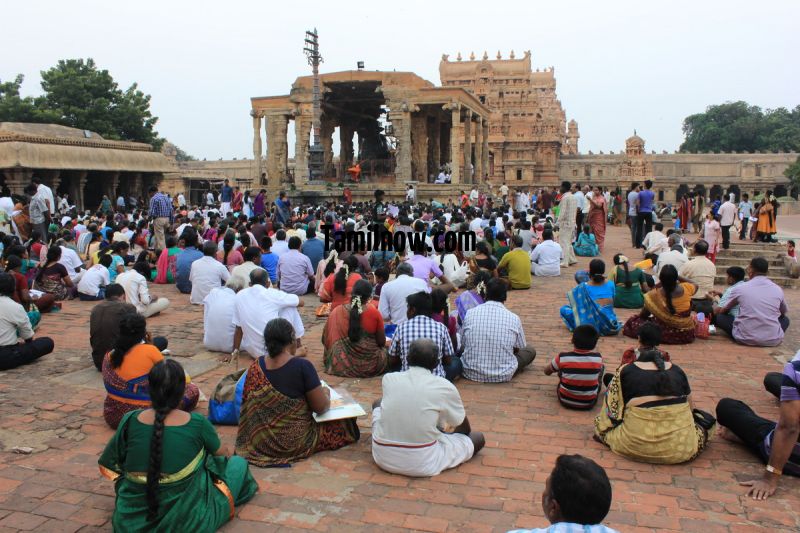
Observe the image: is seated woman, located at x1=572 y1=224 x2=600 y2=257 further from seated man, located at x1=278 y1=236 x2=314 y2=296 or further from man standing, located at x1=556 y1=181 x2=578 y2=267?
seated man, located at x1=278 y1=236 x2=314 y2=296

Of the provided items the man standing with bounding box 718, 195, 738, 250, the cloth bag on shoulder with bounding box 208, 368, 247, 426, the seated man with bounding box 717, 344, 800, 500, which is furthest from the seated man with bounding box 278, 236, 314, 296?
the man standing with bounding box 718, 195, 738, 250

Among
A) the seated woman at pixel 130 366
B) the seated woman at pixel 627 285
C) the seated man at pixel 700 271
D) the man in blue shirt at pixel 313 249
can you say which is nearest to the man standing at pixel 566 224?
the seated woman at pixel 627 285

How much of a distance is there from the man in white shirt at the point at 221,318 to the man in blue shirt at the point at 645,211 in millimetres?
9904

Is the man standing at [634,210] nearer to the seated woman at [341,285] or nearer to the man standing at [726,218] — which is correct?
the man standing at [726,218]

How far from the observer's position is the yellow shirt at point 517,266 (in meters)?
10.7

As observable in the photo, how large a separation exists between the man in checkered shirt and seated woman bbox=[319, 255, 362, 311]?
1443mm

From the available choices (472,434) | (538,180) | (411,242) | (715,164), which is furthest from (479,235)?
(715,164)

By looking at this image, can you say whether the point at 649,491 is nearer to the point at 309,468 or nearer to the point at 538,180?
the point at 309,468

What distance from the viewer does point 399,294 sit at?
22.9ft

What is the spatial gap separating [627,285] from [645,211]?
20.3ft

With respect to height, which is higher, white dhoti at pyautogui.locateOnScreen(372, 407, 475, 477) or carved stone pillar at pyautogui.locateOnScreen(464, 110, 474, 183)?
carved stone pillar at pyautogui.locateOnScreen(464, 110, 474, 183)

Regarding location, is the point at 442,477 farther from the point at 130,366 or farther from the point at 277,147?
the point at 277,147

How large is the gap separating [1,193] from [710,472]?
910 inches

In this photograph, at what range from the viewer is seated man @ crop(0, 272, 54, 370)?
6320 mm
